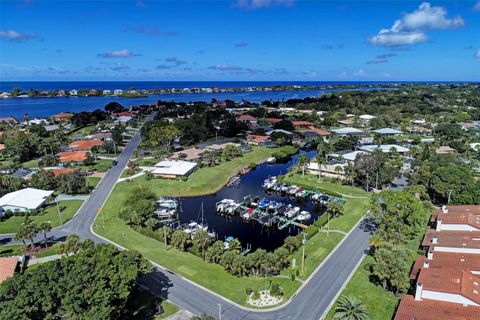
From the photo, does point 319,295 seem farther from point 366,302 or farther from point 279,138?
point 279,138

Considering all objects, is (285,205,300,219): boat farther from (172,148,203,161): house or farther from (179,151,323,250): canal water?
(172,148,203,161): house

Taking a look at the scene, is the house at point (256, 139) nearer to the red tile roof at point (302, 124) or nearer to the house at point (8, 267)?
the red tile roof at point (302, 124)

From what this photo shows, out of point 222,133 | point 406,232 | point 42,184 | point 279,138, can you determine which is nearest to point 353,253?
point 406,232

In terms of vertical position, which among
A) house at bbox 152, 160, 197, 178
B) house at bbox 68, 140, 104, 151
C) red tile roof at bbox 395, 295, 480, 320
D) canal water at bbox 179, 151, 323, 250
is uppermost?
house at bbox 68, 140, 104, 151

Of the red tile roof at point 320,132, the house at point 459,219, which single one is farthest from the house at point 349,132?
the house at point 459,219

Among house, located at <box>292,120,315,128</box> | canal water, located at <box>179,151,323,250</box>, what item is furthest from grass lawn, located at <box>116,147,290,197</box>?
house, located at <box>292,120,315,128</box>

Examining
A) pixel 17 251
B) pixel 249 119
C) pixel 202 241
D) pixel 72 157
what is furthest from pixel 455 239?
pixel 249 119
